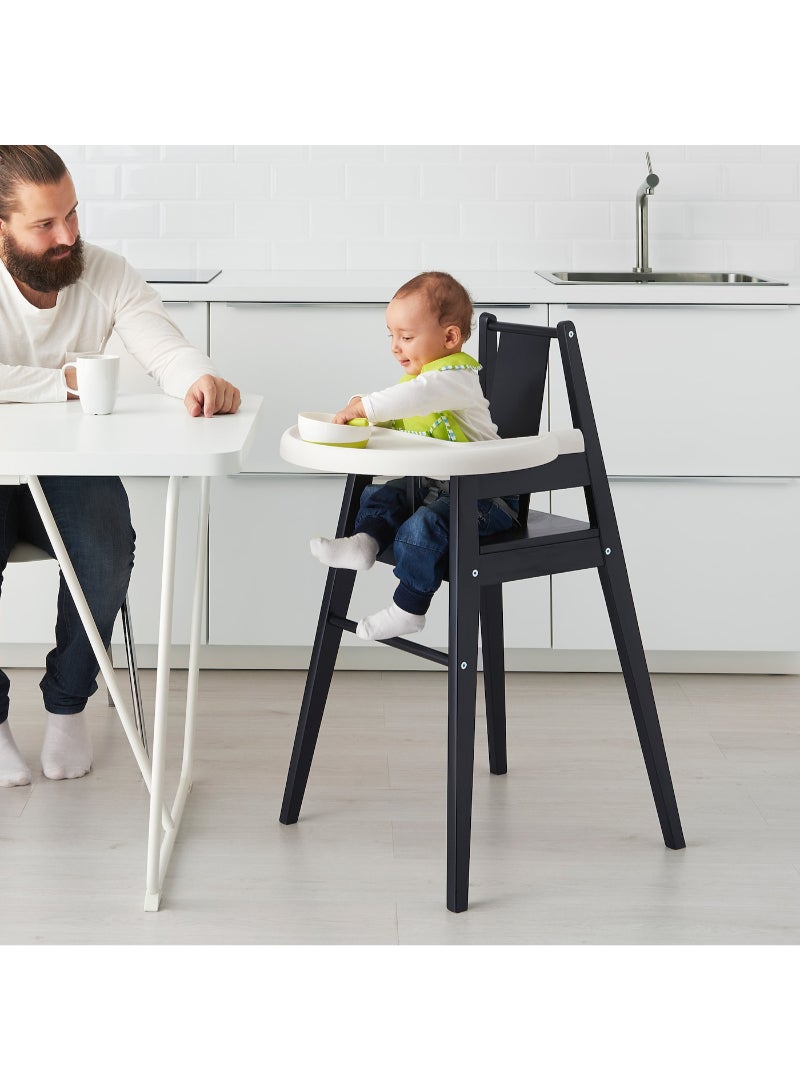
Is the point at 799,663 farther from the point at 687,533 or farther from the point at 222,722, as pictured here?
the point at 222,722

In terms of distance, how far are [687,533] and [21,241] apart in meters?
1.72

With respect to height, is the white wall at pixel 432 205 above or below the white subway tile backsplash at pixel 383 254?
above

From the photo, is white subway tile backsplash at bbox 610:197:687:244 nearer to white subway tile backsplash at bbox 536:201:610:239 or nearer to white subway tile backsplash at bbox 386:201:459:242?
white subway tile backsplash at bbox 536:201:610:239

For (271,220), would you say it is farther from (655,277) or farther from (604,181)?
(655,277)

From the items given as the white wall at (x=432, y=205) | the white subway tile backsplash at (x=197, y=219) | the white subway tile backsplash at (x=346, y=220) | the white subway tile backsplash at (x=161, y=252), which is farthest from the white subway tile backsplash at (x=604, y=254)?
the white subway tile backsplash at (x=161, y=252)

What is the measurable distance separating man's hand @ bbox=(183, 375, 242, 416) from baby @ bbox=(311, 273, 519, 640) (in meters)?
0.27

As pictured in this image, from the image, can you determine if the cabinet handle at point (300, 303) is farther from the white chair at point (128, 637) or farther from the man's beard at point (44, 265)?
the white chair at point (128, 637)

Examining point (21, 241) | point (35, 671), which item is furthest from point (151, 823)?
point (35, 671)

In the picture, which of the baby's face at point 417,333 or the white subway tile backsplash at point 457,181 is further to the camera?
the white subway tile backsplash at point 457,181

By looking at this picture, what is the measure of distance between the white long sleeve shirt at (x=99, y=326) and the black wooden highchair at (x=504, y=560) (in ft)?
1.47

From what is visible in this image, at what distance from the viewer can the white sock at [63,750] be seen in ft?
8.50

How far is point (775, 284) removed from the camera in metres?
3.11

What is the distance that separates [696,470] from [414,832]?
1.28 m

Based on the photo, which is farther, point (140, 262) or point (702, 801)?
point (140, 262)
